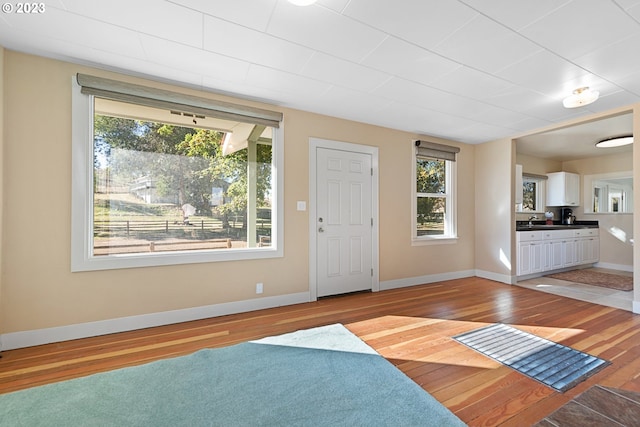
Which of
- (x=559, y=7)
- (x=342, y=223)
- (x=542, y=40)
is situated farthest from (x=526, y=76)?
(x=342, y=223)

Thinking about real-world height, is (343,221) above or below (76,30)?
below

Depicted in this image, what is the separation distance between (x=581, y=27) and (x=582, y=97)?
4.03ft

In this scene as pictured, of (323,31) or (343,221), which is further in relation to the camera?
(343,221)

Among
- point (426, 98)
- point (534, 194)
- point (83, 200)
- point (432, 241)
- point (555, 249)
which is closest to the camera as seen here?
point (83, 200)

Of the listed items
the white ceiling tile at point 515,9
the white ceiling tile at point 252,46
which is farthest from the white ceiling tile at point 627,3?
the white ceiling tile at point 252,46

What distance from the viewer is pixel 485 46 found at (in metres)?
2.13

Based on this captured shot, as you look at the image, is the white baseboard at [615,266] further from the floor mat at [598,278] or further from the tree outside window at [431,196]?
the tree outside window at [431,196]

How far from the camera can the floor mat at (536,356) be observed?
6.11ft

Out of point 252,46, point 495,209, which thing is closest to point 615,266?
point 495,209

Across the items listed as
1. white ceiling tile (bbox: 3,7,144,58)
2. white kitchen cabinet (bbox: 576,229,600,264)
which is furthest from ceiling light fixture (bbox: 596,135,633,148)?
white ceiling tile (bbox: 3,7,144,58)

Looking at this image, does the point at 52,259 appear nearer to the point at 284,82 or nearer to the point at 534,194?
the point at 284,82

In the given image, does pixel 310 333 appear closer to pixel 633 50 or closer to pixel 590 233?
pixel 633 50

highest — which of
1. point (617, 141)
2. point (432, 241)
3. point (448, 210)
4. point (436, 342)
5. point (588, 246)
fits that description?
point (617, 141)

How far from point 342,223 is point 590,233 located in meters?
5.73
